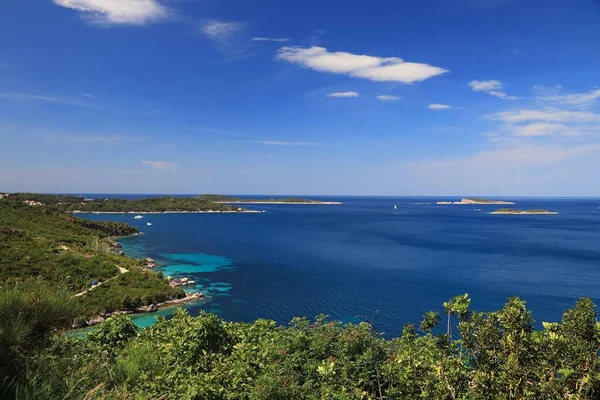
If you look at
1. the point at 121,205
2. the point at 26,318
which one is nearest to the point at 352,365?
the point at 26,318

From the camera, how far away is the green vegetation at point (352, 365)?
19.2ft

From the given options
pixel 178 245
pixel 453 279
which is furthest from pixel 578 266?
pixel 178 245

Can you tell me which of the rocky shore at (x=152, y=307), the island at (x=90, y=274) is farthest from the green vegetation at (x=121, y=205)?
the rocky shore at (x=152, y=307)

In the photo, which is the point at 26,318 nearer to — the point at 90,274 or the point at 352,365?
the point at 352,365

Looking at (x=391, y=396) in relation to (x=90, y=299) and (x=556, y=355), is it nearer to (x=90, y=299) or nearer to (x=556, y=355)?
(x=556, y=355)

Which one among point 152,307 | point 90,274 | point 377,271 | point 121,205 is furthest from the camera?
point 121,205

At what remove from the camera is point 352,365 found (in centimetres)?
825

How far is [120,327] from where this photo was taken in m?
14.7

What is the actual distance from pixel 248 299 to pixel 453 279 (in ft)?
83.2

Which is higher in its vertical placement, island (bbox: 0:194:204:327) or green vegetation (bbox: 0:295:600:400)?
green vegetation (bbox: 0:295:600:400)

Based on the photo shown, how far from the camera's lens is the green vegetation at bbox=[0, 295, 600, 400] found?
5867 millimetres

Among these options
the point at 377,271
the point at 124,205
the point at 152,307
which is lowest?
the point at 152,307

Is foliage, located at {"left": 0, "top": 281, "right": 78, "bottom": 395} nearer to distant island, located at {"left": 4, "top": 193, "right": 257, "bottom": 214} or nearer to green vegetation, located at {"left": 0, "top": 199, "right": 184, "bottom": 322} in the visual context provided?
green vegetation, located at {"left": 0, "top": 199, "right": 184, "bottom": 322}

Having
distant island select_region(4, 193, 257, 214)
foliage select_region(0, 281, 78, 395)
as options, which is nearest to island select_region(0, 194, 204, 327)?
foliage select_region(0, 281, 78, 395)
